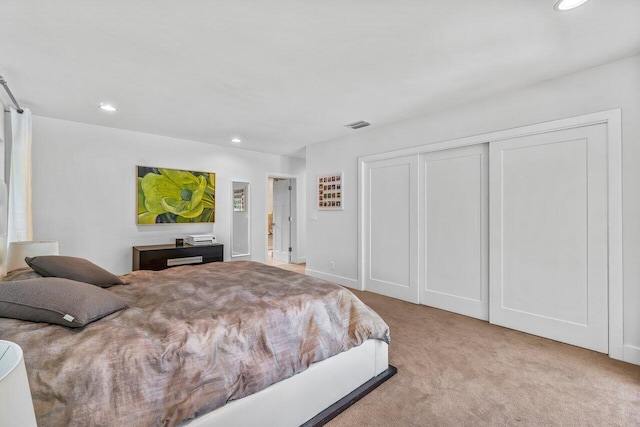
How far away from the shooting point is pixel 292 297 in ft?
6.01

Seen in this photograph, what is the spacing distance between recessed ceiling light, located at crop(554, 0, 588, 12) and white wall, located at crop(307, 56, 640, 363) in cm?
113

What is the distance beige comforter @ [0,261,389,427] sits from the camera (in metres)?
1.06

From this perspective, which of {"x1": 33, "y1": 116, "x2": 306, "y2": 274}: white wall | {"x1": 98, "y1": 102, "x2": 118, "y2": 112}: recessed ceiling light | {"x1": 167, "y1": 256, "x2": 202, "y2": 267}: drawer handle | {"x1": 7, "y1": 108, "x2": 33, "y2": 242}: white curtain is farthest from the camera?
{"x1": 167, "y1": 256, "x2": 202, "y2": 267}: drawer handle

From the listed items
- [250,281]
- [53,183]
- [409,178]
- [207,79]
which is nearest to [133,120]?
[53,183]

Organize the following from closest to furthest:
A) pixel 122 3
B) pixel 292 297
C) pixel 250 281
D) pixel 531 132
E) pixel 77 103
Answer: pixel 122 3, pixel 292 297, pixel 250 281, pixel 531 132, pixel 77 103

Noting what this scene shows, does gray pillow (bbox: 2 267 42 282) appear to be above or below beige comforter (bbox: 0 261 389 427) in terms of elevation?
above

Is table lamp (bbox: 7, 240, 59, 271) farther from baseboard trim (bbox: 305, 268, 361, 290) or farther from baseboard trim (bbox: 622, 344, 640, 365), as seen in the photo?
baseboard trim (bbox: 622, 344, 640, 365)

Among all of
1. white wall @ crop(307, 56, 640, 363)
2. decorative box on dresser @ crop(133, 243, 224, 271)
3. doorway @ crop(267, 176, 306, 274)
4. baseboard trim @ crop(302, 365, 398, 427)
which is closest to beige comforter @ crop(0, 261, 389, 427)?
baseboard trim @ crop(302, 365, 398, 427)

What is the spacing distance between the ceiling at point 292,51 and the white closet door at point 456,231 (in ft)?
2.31

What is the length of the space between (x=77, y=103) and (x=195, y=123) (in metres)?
1.22

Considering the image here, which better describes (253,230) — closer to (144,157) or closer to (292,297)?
(144,157)

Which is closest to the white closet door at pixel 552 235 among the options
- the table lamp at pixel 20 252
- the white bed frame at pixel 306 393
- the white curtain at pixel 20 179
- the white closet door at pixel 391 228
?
the white closet door at pixel 391 228

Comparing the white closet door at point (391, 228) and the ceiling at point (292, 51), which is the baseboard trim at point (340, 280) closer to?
the white closet door at point (391, 228)

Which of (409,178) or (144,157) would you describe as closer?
(409,178)
